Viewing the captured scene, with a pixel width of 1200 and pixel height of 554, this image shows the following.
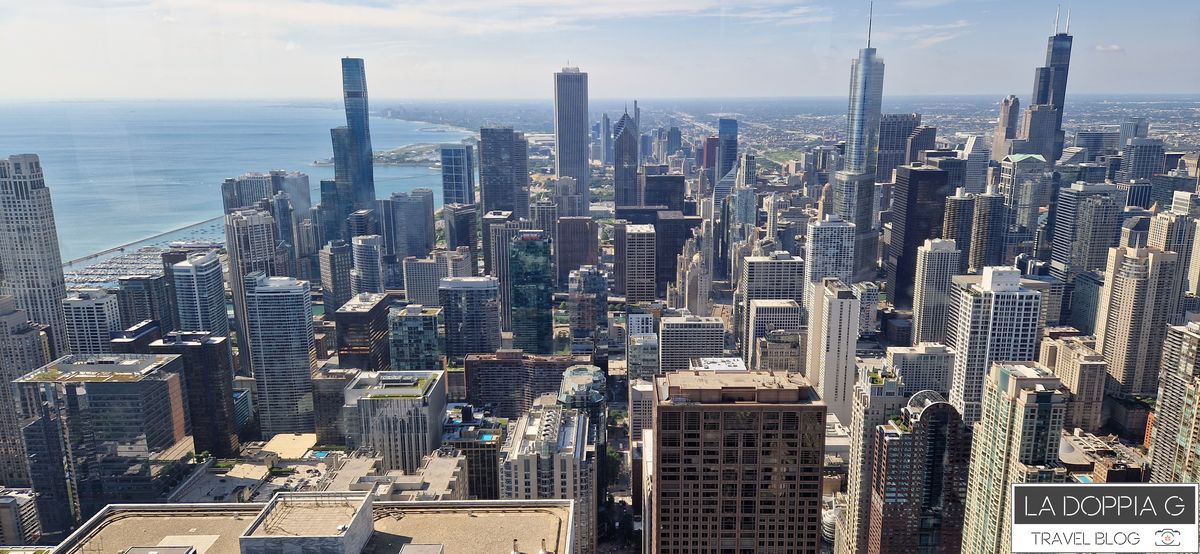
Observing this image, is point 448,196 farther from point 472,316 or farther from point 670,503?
point 670,503

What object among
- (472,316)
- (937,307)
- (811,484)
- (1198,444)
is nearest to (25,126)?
(472,316)

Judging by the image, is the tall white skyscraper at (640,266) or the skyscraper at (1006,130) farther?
A: the tall white skyscraper at (640,266)

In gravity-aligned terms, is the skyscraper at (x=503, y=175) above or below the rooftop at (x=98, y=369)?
above

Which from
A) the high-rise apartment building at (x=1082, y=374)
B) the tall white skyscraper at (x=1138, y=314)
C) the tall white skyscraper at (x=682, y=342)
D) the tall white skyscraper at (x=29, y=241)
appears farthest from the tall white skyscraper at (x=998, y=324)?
the tall white skyscraper at (x=29, y=241)

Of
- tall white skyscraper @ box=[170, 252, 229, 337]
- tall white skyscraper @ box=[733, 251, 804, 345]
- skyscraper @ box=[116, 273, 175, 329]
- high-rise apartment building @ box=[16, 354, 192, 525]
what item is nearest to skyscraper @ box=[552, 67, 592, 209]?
tall white skyscraper @ box=[733, 251, 804, 345]

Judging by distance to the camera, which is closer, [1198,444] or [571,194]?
[1198,444]

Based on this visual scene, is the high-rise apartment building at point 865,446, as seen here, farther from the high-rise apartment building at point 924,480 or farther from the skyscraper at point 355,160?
the skyscraper at point 355,160

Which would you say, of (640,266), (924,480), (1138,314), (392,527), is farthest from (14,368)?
(1138,314)
